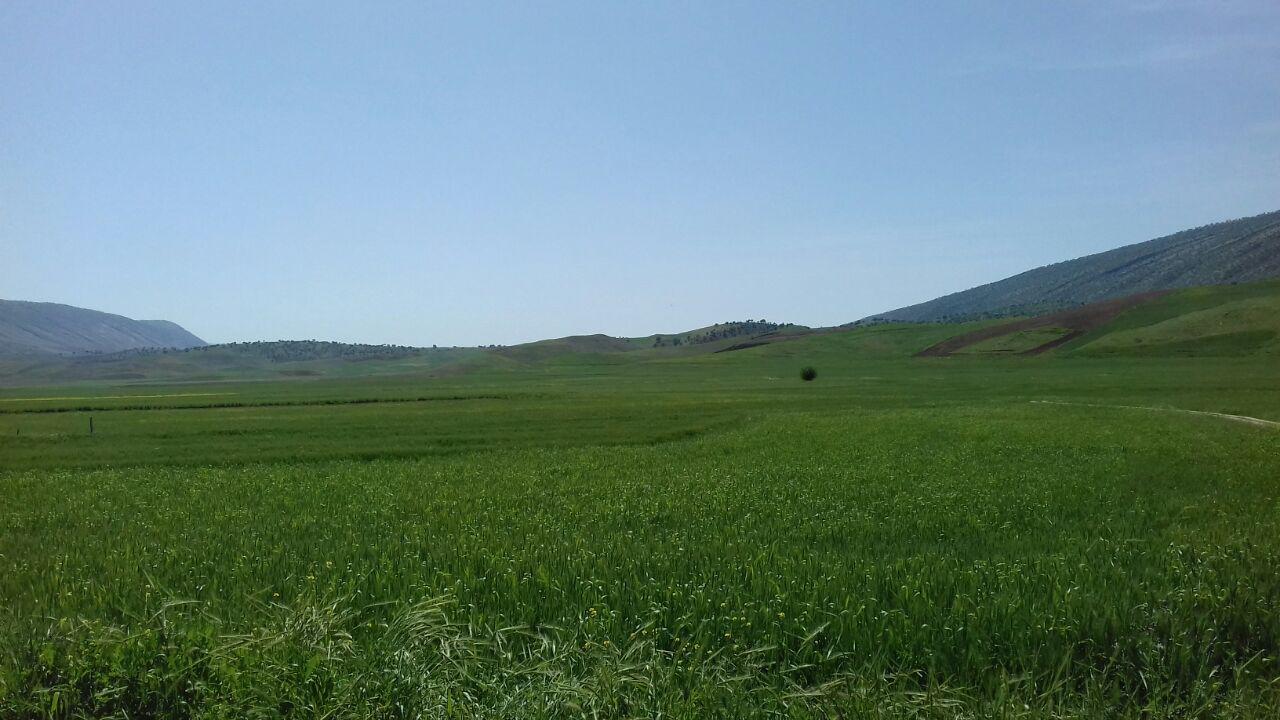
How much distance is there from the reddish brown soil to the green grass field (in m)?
124

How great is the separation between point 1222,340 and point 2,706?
5238 inches

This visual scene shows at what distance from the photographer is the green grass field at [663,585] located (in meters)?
6.23

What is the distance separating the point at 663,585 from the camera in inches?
367

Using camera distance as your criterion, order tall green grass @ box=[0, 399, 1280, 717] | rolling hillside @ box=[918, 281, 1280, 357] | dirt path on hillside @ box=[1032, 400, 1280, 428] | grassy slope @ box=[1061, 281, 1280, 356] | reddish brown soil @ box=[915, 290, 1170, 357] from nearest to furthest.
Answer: tall green grass @ box=[0, 399, 1280, 717] < dirt path on hillside @ box=[1032, 400, 1280, 428] < grassy slope @ box=[1061, 281, 1280, 356] < rolling hillside @ box=[918, 281, 1280, 357] < reddish brown soil @ box=[915, 290, 1170, 357]

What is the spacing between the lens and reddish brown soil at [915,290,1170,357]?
139975 millimetres

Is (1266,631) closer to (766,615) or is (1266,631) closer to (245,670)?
(766,615)

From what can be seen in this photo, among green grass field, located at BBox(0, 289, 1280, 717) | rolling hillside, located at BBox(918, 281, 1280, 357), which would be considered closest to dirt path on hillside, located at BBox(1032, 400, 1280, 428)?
green grass field, located at BBox(0, 289, 1280, 717)

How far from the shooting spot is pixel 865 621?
26.3ft

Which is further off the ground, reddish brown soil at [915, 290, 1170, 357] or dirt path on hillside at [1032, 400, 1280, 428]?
reddish brown soil at [915, 290, 1170, 357]

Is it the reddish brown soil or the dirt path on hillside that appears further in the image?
the reddish brown soil

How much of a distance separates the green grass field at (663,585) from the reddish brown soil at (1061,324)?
407 feet

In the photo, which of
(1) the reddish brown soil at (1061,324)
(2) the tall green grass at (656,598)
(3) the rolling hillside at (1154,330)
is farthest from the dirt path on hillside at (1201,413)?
(1) the reddish brown soil at (1061,324)

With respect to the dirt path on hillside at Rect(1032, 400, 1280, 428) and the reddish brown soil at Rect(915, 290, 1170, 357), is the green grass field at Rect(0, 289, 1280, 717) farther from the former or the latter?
the reddish brown soil at Rect(915, 290, 1170, 357)

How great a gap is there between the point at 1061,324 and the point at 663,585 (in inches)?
6141
